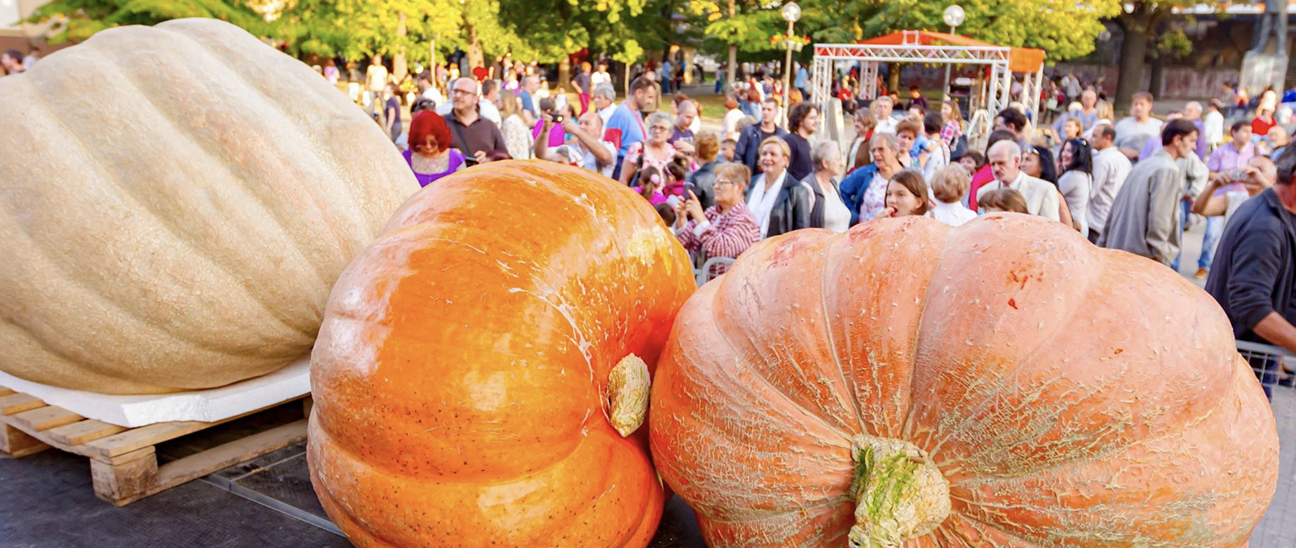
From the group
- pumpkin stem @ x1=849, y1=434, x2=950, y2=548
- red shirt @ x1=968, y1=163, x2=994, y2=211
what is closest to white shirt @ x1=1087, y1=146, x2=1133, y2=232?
red shirt @ x1=968, y1=163, x2=994, y2=211

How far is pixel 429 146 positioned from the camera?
538cm

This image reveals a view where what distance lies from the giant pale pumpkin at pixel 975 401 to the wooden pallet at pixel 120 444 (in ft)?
6.87

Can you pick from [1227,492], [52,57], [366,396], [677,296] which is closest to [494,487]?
[366,396]

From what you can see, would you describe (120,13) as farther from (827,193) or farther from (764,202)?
(827,193)

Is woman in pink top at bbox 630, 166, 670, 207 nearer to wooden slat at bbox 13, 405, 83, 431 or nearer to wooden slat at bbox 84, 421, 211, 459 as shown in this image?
wooden slat at bbox 84, 421, 211, 459

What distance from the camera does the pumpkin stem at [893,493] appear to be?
1.85 meters

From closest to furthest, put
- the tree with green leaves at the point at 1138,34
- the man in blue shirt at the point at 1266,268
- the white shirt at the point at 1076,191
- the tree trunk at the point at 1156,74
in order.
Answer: the man in blue shirt at the point at 1266,268
the white shirt at the point at 1076,191
the tree with green leaves at the point at 1138,34
the tree trunk at the point at 1156,74

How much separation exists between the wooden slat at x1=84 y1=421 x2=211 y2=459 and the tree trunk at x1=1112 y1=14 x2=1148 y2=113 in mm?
36032

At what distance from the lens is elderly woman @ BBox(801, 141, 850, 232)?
6.30 meters

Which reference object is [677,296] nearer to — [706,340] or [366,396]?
[706,340]

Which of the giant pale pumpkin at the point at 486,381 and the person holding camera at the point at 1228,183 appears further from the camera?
the person holding camera at the point at 1228,183

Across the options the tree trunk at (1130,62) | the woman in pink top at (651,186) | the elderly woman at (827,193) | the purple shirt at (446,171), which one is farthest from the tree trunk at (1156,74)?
the purple shirt at (446,171)

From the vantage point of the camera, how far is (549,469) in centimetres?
225

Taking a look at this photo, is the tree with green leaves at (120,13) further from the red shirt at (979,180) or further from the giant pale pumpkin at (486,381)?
the giant pale pumpkin at (486,381)
